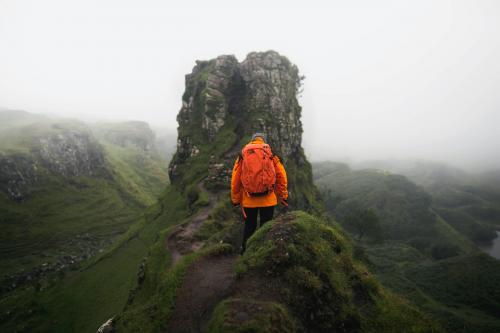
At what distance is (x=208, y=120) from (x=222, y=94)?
21.2ft

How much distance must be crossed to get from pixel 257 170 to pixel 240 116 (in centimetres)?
3511

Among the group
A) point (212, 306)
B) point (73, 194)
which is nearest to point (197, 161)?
point (212, 306)

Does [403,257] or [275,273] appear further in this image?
[403,257]

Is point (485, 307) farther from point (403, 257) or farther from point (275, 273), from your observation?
point (275, 273)

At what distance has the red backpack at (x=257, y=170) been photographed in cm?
1071

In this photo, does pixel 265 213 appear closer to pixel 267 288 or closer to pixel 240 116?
pixel 267 288

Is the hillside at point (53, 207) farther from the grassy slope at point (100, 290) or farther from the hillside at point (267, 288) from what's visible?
the hillside at point (267, 288)

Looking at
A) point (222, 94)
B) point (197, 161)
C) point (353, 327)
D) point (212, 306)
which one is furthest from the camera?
point (222, 94)

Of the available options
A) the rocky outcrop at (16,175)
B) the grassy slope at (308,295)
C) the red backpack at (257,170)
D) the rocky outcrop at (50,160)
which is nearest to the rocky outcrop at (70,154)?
the rocky outcrop at (50,160)

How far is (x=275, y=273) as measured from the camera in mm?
8211

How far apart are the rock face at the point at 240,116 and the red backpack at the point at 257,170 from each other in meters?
23.2

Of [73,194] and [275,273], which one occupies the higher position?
[275,273]

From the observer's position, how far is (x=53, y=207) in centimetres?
10394

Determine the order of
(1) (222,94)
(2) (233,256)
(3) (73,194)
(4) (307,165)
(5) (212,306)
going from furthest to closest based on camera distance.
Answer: (3) (73,194) → (4) (307,165) → (1) (222,94) → (2) (233,256) → (5) (212,306)
